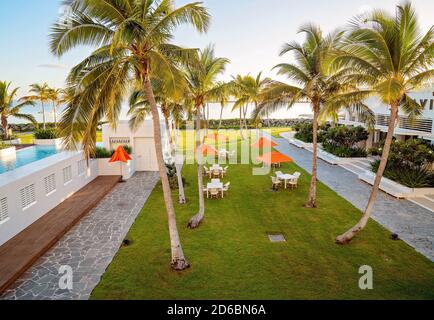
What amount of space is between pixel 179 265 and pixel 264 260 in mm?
2518

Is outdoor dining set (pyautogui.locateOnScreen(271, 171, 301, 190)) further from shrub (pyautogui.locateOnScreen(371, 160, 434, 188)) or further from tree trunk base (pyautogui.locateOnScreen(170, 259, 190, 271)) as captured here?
tree trunk base (pyautogui.locateOnScreen(170, 259, 190, 271))

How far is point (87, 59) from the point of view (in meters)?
8.08

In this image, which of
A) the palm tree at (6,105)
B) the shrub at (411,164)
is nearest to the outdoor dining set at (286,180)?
the shrub at (411,164)

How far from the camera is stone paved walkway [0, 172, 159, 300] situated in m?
7.96

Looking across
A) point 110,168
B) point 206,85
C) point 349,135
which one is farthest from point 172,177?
point 349,135

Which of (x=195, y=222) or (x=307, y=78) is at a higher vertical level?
(x=307, y=78)

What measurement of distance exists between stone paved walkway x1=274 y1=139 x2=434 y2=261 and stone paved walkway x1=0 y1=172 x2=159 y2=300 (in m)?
9.75

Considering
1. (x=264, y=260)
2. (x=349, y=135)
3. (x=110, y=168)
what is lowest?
(x=264, y=260)

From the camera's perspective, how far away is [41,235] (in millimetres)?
10742

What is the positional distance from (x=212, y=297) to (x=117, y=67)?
6.09 metres

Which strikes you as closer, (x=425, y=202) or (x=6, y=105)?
(x=425, y=202)

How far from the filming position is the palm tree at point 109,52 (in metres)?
7.24

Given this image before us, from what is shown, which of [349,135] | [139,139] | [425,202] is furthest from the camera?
[349,135]

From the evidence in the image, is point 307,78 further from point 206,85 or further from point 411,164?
point 411,164
